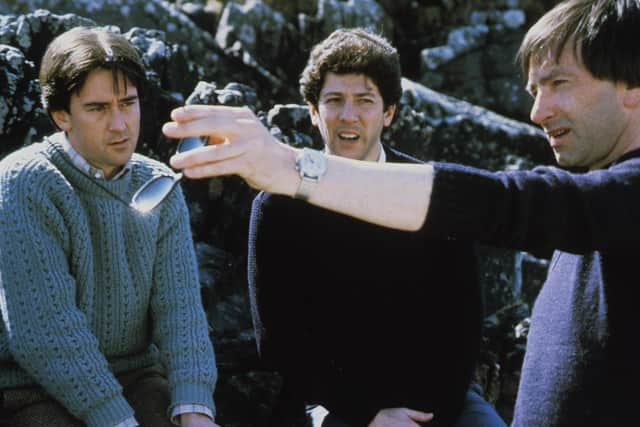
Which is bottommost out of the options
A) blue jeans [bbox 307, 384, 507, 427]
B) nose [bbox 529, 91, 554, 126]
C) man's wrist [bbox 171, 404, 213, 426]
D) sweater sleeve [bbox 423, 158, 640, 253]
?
blue jeans [bbox 307, 384, 507, 427]

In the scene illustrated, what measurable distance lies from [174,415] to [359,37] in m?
1.73

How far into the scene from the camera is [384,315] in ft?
9.64

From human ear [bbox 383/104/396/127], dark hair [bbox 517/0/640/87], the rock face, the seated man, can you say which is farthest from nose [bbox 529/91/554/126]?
the rock face

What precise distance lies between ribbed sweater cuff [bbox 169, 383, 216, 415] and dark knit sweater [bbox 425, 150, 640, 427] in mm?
1071

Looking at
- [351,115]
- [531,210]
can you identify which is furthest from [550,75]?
[351,115]

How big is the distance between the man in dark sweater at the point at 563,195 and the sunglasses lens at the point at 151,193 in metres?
0.24

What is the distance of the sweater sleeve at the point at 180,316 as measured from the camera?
2.65 meters

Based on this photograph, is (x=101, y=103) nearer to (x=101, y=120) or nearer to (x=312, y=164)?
(x=101, y=120)

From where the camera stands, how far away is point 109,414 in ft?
7.95

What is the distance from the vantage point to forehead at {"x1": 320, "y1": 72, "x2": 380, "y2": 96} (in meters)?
3.25

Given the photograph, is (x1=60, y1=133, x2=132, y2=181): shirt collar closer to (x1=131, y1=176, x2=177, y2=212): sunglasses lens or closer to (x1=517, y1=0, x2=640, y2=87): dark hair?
(x1=131, y1=176, x2=177, y2=212): sunglasses lens

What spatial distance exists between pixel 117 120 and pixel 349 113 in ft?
3.16

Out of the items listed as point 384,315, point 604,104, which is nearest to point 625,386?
point 604,104

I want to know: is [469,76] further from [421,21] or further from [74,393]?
[74,393]
